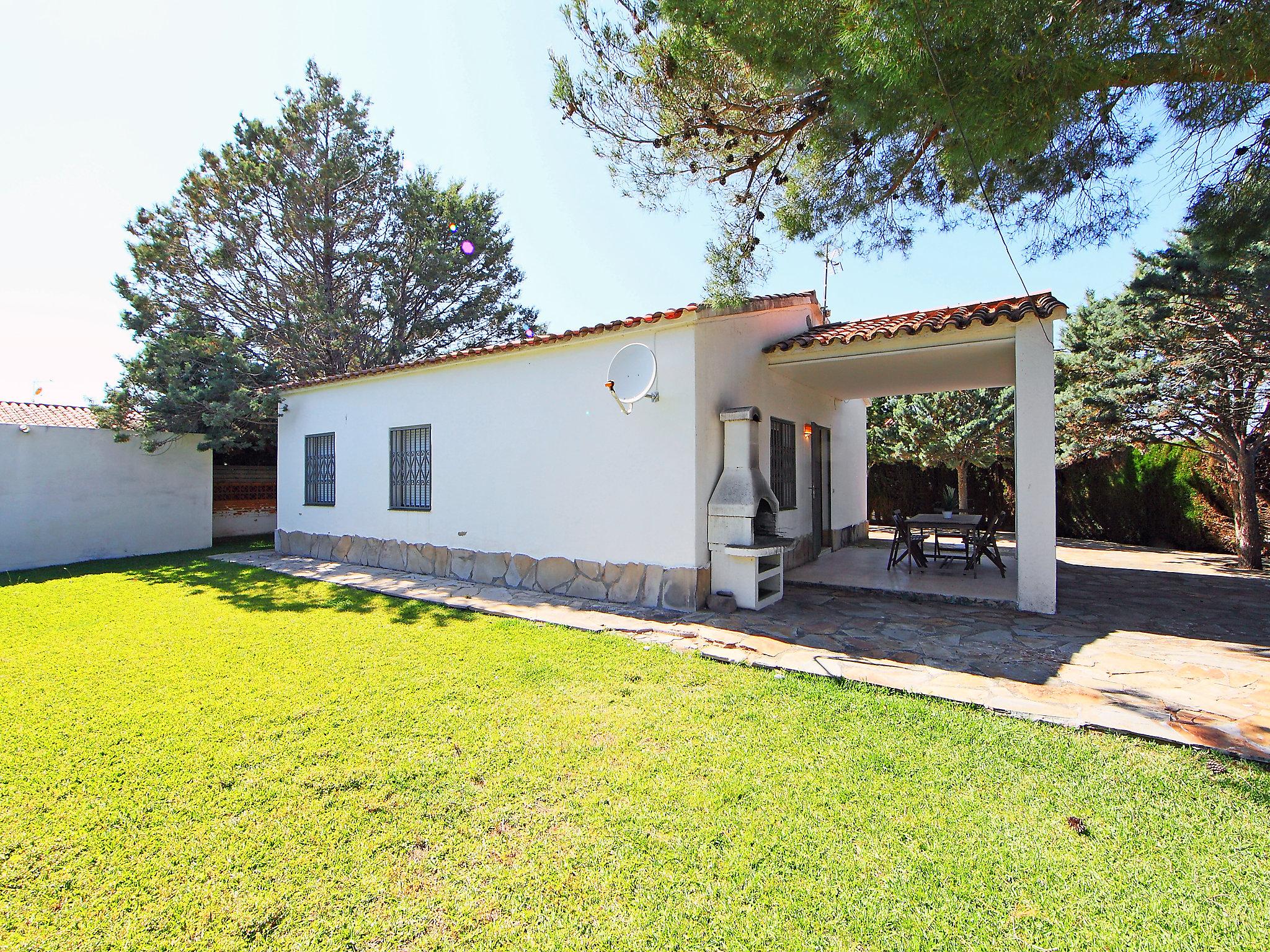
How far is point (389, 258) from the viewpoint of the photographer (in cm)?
1789

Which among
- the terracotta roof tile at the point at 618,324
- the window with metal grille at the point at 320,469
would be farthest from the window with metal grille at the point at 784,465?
the window with metal grille at the point at 320,469

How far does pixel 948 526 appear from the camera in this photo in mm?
9391

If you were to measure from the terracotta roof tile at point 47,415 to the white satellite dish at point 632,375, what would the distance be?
13.9m

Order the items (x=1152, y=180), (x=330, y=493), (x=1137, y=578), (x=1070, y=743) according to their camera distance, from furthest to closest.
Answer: (x=330, y=493) < (x=1137, y=578) < (x=1152, y=180) < (x=1070, y=743)

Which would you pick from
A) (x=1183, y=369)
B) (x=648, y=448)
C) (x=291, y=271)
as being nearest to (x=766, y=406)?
(x=648, y=448)

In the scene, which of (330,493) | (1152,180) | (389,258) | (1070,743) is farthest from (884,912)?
(389,258)

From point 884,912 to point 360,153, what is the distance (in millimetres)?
21244

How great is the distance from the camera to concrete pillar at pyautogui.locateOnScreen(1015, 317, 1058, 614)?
22.4 feet

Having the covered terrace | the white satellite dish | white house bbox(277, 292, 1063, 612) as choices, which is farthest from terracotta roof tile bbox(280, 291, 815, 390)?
the covered terrace

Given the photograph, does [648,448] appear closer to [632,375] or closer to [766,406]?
[632,375]

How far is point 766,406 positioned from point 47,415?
58.7 ft

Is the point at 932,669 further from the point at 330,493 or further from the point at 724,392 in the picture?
the point at 330,493

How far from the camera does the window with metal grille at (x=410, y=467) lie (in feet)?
34.3

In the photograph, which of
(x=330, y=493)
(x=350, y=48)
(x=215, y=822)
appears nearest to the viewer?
(x=215, y=822)
